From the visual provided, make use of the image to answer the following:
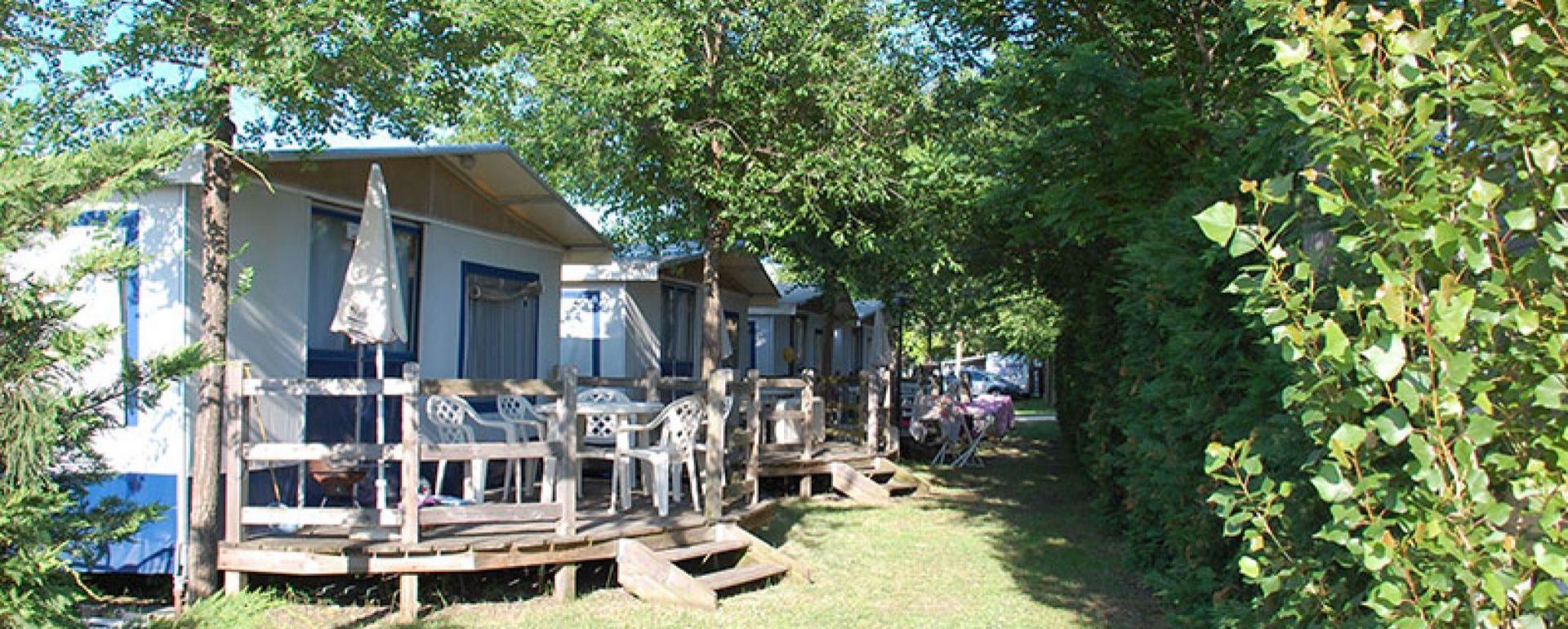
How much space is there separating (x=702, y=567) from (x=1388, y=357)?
6448mm

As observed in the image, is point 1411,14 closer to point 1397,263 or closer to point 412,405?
point 1397,263

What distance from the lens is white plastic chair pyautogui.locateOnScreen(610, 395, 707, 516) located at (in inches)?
311

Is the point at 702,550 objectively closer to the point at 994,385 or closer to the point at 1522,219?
the point at 1522,219

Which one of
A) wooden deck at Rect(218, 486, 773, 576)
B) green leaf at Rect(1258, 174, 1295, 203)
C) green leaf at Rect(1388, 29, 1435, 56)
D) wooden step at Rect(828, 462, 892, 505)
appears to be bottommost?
wooden step at Rect(828, 462, 892, 505)

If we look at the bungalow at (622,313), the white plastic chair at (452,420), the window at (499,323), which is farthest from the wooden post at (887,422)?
the white plastic chair at (452,420)

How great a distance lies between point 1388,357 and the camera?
222 cm

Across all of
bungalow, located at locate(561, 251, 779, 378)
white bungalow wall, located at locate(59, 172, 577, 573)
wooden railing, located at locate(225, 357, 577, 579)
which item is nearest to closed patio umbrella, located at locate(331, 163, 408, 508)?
wooden railing, located at locate(225, 357, 577, 579)

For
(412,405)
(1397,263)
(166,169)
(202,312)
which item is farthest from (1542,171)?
(202,312)

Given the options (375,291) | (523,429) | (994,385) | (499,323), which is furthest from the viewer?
(994,385)

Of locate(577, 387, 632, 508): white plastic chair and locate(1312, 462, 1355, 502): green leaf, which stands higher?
locate(1312, 462, 1355, 502): green leaf

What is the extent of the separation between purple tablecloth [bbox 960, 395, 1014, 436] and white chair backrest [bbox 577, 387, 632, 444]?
268 inches

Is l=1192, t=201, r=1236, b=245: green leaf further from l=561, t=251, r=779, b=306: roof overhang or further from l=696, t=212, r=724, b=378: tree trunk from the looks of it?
l=561, t=251, r=779, b=306: roof overhang

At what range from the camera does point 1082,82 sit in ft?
22.4

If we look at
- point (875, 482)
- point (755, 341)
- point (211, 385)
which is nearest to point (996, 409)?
point (875, 482)
